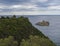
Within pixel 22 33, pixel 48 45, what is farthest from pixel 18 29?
pixel 48 45

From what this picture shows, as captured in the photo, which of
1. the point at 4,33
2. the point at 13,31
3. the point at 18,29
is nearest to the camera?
the point at 4,33

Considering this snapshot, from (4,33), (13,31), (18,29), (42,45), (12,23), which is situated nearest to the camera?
(42,45)

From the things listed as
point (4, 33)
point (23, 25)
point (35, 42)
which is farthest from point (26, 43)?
point (23, 25)

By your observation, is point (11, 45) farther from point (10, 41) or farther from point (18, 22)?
point (18, 22)

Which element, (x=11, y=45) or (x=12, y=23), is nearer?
(x=11, y=45)

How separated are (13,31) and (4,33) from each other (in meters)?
4.41

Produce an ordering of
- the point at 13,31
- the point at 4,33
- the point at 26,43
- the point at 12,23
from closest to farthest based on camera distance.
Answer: the point at 26,43
the point at 4,33
the point at 13,31
the point at 12,23

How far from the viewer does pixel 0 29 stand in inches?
2259

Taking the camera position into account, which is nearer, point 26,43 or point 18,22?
point 26,43

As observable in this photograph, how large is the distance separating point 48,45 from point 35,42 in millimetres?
3725

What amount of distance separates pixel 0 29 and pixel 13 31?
3.56m

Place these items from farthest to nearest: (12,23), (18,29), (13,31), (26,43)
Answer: (12,23), (18,29), (13,31), (26,43)

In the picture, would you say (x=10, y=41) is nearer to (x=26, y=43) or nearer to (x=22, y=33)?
(x=26, y=43)

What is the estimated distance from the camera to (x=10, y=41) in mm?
40156
